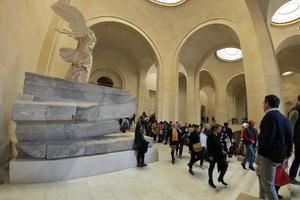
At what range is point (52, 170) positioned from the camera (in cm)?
309

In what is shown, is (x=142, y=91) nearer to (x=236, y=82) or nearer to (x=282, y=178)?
(x=236, y=82)

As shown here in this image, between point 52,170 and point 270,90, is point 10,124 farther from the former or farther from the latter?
point 270,90

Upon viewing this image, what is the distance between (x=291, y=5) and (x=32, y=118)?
15442mm

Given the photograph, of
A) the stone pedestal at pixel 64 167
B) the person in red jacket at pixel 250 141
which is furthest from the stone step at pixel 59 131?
the person in red jacket at pixel 250 141

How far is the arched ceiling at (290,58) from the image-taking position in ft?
43.3

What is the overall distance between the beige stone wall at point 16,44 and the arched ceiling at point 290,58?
1651 cm

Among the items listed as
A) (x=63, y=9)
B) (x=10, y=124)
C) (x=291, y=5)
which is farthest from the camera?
(x=291, y=5)

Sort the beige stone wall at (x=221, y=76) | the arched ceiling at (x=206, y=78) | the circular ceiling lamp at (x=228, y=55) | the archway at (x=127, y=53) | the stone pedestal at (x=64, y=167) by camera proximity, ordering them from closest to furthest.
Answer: the stone pedestal at (x=64, y=167), the archway at (x=127, y=53), the circular ceiling lamp at (x=228, y=55), the beige stone wall at (x=221, y=76), the arched ceiling at (x=206, y=78)

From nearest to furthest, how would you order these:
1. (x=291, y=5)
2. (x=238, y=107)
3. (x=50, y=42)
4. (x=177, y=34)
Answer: (x=50, y=42) < (x=291, y=5) < (x=177, y=34) < (x=238, y=107)

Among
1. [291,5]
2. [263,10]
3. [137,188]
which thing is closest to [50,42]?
[137,188]

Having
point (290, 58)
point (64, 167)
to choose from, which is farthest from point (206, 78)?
point (64, 167)

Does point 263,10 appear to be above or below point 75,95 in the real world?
above

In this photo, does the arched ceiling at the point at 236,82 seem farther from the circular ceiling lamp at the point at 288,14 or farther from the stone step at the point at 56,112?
the stone step at the point at 56,112

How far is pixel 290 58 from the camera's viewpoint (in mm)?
14570
